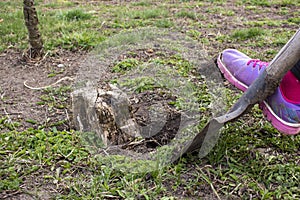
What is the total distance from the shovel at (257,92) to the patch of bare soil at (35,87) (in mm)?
898

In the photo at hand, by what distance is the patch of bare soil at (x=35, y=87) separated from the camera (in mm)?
2787

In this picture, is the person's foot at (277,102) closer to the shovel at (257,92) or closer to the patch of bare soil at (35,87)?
the shovel at (257,92)

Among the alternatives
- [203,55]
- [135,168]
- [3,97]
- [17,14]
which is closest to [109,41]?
[203,55]

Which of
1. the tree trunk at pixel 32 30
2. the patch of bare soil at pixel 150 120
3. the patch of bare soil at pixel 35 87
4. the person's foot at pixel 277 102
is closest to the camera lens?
the person's foot at pixel 277 102

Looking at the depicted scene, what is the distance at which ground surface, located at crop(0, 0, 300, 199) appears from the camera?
2.12 m

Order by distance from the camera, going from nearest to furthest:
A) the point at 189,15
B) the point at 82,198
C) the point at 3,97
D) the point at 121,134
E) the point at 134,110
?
the point at 82,198
the point at 121,134
the point at 134,110
the point at 3,97
the point at 189,15

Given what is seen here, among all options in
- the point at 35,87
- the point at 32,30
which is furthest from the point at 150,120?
the point at 32,30

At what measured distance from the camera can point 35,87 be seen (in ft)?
10.7

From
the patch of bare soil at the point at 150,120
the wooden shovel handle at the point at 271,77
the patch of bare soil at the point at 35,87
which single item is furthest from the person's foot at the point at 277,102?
the patch of bare soil at the point at 35,87

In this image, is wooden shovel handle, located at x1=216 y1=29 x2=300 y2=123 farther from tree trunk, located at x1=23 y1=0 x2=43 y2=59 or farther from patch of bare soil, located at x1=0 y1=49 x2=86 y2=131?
tree trunk, located at x1=23 y1=0 x2=43 y2=59

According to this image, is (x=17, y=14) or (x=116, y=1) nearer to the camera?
(x=17, y=14)

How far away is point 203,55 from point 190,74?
1.71ft

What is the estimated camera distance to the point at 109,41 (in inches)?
166

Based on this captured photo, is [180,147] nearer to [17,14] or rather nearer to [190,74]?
[190,74]
